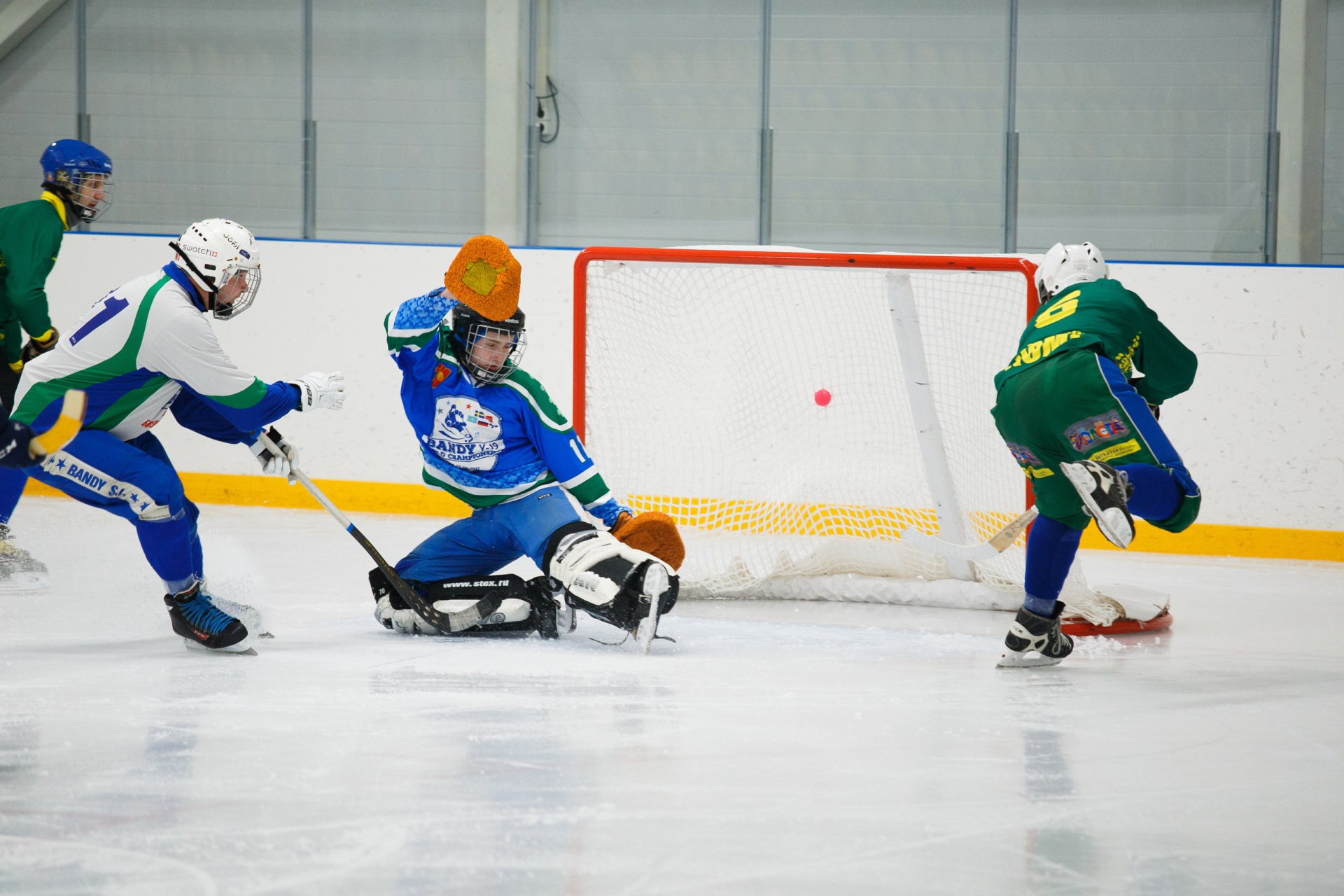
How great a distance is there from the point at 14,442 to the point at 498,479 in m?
1.16

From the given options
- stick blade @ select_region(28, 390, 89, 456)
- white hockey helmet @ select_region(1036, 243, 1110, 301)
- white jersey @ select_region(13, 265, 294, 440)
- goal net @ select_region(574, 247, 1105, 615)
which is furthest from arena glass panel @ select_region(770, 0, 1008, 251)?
stick blade @ select_region(28, 390, 89, 456)

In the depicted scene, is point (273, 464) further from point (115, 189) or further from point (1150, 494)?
point (115, 189)

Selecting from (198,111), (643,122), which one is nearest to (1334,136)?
(643,122)

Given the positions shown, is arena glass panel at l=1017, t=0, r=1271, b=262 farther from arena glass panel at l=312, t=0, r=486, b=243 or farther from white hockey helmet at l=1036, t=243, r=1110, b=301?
white hockey helmet at l=1036, t=243, r=1110, b=301

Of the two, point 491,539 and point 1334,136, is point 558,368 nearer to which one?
point 491,539

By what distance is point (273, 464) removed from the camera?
3.28m

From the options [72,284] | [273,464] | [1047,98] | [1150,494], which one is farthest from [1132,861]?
[72,284]

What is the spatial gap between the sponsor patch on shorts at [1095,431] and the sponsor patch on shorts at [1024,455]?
134mm

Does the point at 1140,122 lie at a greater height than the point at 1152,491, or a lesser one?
greater

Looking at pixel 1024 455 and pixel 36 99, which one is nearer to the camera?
pixel 1024 455

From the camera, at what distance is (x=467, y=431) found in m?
3.35

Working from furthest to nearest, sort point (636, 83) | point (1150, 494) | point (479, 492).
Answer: point (636, 83) → point (479, 492) → point (1150, 494)

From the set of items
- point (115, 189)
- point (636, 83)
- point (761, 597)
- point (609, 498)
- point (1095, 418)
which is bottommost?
point (761, 597)

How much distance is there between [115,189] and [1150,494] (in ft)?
17.7
